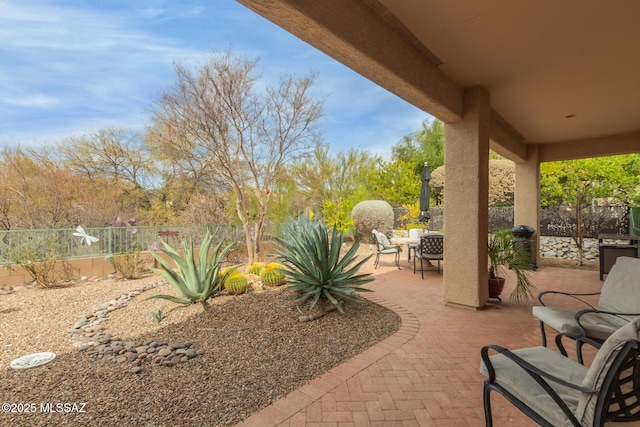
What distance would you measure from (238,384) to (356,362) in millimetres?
1038

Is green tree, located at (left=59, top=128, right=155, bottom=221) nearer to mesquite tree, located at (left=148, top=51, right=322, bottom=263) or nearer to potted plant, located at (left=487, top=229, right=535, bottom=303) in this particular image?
mesquite tree, located at (left=148, top=51, right=322, bottom=263)

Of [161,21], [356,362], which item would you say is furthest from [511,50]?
[161,21]

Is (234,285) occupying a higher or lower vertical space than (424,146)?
lower

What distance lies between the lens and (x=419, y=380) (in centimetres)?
239

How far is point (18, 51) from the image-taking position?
1128 centimetres

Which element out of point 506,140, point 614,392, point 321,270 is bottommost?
point 614,392

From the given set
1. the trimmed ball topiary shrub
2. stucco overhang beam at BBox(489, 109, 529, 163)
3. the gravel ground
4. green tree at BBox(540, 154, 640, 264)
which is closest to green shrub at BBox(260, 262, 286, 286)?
the gravel ground

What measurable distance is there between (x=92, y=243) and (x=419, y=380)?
7.83 meters

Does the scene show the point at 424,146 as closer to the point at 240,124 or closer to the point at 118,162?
the point at 240,124

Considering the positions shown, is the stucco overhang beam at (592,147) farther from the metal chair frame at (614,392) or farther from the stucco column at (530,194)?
the metal chair frame at (614,392)

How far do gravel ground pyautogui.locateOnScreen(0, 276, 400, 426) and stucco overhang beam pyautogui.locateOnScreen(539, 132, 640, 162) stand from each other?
22.3ft

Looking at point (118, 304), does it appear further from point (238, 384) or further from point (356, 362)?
point (356, 362)

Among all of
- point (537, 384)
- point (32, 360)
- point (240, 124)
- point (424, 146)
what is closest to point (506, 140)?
point (537, 384)

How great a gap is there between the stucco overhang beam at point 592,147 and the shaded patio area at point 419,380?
5.18 meters
